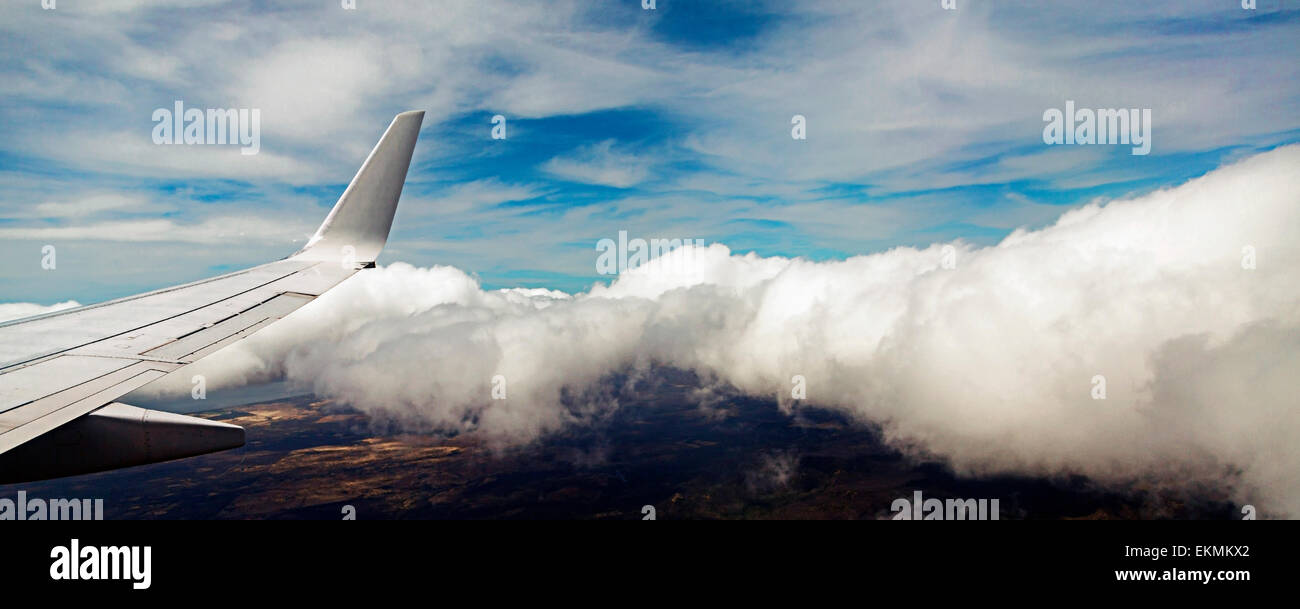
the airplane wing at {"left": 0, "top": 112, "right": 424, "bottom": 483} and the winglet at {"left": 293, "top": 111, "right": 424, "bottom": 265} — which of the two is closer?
the airplane wing at {"left": 0, "top": 112, "right": 424, "bottom": 483}

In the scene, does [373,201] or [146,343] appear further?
[373,201]

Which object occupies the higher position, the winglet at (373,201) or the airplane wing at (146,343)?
the winglet at (373,201)

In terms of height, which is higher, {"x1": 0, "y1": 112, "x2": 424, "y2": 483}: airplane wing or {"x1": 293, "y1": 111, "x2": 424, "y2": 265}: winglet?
{"x1": 293, "y1": 111, "x2": 424, "y2": 265}: winglet

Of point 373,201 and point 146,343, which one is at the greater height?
point 373,201
